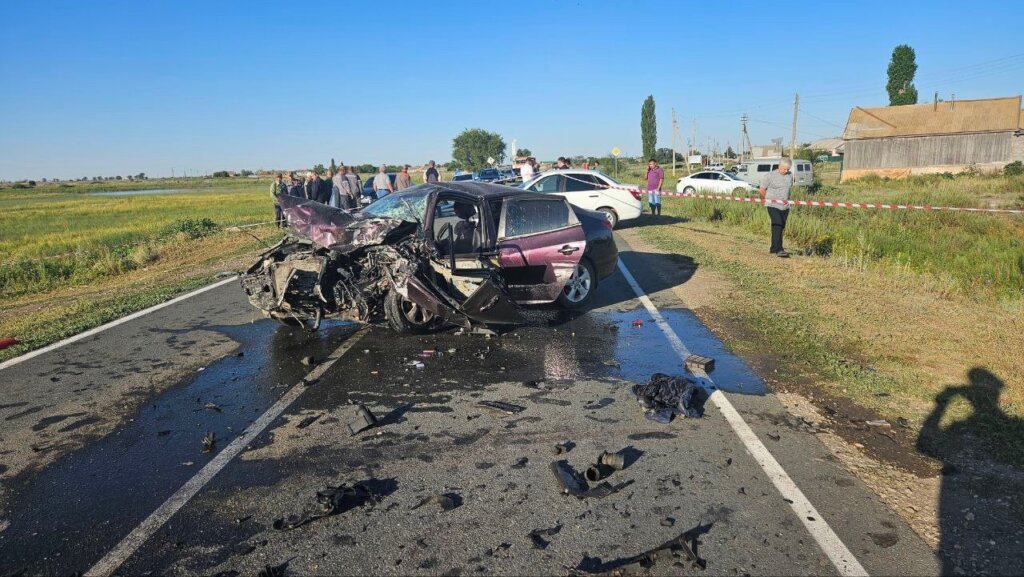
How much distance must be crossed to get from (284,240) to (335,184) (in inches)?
414

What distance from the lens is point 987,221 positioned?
50.1ft

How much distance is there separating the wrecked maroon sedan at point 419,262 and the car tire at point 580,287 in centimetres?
32

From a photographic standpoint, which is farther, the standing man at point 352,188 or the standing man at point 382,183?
the standing man at point 382,183

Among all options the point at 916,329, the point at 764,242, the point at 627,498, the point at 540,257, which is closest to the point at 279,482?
the point at 627,498

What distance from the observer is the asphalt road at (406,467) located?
3.26 meters

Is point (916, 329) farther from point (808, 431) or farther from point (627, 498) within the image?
point (627, 498)

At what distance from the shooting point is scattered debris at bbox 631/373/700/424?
16.4 ft

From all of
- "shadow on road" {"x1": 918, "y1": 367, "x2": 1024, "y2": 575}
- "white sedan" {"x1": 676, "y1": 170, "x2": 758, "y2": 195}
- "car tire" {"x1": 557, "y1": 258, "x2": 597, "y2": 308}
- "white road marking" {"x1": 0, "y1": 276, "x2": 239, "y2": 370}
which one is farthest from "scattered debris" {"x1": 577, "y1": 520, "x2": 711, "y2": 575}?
"white sedan" {"x1": 676, "y1": 170, "x2": 758, "y2": 195}

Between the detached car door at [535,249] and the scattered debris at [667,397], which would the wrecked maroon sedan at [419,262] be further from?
the scattered debris at [667,397]

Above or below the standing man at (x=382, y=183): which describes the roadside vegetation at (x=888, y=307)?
below

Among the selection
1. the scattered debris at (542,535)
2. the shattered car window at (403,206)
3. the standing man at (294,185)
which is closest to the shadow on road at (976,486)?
the scattered debris at (542,535)

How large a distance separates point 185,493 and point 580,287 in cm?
581

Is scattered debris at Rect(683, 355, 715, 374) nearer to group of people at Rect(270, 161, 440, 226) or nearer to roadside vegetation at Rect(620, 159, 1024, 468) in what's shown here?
roadside vegetation at Rect(620, 159, 1024, 468)

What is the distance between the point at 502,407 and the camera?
17.1 ft
